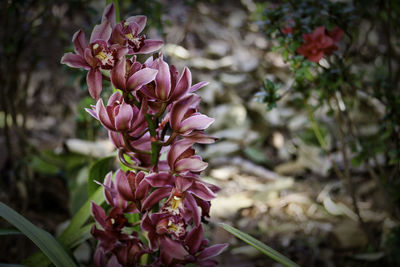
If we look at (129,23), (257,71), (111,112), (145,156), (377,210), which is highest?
(129,23)

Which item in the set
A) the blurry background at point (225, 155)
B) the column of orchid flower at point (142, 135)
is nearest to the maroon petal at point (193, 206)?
the column of orchid flower at point (142, 135)

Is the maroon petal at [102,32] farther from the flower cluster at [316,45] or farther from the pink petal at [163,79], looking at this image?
the flower cluster at [316,45]

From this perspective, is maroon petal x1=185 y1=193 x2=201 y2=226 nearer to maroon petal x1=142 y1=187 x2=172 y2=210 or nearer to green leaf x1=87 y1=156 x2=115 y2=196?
maroon petal x1=142 y1=187 x2=172 y2=210

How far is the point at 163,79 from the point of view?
0.66 metres

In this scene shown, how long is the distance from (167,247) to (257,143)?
282 centimetres

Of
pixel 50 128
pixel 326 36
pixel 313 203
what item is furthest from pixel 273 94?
pixel 50 128

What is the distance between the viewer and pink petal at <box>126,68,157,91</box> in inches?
24.9

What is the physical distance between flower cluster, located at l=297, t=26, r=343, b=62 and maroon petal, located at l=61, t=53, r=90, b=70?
0.79 m

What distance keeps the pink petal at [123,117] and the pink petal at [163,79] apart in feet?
0.23

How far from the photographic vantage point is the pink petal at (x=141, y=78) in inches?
24.9

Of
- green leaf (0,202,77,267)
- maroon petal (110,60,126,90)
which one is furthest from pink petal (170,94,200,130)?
green leaf (0,202,77,267)

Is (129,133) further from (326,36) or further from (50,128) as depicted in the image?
(50,128)

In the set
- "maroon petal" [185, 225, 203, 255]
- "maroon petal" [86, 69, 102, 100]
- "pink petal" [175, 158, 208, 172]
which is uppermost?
"maroon petal" [86, 69, 102, 100]

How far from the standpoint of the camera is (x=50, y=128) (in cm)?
324
